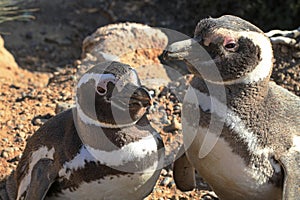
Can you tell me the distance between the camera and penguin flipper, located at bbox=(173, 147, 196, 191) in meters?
3.36

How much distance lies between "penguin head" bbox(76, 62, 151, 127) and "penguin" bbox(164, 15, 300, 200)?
0.22m

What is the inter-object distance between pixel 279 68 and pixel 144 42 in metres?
1.13

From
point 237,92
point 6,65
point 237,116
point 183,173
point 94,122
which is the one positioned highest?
point 237,92

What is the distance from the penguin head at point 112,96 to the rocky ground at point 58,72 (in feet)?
3.12

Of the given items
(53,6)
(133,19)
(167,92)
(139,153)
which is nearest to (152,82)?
(167,92)

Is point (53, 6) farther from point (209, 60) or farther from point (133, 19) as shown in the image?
point (209, 60)

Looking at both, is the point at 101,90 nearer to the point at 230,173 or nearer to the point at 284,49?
the point at 230,173

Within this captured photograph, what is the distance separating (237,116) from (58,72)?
3141 millimetres

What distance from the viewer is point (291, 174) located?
9.22 ft

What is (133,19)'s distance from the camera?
25.4 feet

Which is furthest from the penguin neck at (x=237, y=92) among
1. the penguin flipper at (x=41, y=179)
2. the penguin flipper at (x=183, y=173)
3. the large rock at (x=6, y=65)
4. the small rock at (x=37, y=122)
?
the large rock at (x=6, y=65)

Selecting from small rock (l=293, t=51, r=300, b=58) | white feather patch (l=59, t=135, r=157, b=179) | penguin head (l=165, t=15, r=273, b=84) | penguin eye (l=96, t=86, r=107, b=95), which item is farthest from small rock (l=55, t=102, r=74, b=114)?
small rock (l=293, t=51, r=300, b=58)

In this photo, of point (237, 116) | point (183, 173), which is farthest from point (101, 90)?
point (183, 173)

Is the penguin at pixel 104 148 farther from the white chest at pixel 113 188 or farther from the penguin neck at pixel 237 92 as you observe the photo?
the penguin neck at pixel 237 92
